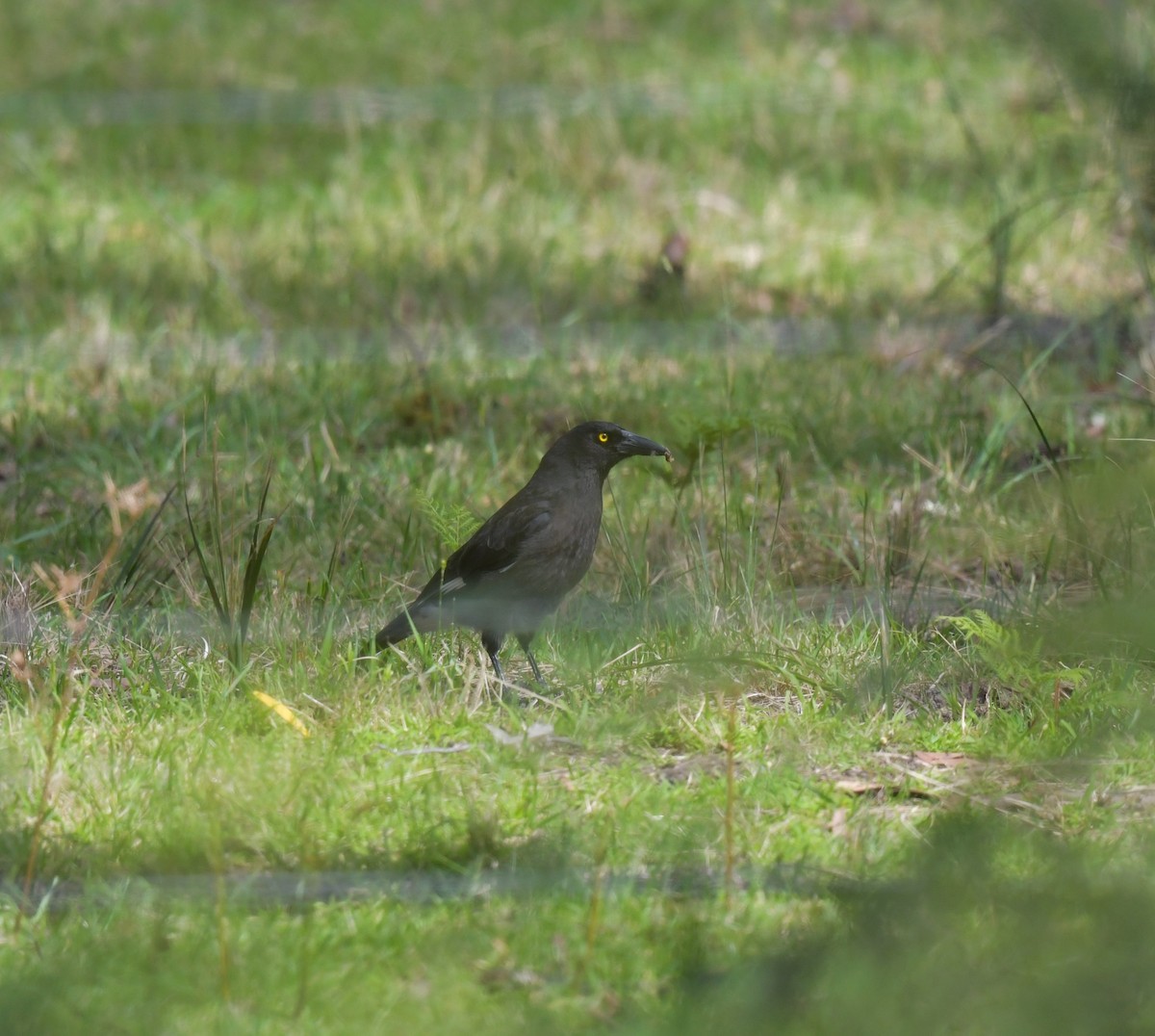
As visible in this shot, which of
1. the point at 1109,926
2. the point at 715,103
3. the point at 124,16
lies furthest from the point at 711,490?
the point at 124,16

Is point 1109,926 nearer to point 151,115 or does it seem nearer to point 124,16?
point 151,115

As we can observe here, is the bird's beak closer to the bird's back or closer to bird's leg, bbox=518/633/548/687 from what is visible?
the bird's back

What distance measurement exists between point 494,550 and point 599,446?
1.51 feet

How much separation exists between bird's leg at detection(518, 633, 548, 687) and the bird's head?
19.7 inches

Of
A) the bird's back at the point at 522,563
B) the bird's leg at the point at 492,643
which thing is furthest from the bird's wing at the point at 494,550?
the bird's leg at the point at 492,643

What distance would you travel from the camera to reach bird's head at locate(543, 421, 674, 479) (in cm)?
437

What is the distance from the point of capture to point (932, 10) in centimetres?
1035

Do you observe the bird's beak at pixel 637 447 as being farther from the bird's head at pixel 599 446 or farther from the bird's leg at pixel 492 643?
the bird's leg at pixel 492 643

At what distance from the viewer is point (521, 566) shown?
410 centimetres

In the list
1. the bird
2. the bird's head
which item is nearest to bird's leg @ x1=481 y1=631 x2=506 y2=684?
the bird

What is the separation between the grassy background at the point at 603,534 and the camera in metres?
2.51

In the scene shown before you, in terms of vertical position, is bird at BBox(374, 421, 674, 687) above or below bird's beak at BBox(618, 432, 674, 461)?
below

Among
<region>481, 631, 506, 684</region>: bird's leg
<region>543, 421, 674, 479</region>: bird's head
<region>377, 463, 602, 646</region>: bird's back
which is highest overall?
<region>543, 421, 674, 479</region>: bird's head

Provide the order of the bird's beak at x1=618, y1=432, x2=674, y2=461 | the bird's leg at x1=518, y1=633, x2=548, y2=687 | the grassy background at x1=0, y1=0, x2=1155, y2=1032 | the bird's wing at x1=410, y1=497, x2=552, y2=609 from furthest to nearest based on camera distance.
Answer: the bird's beak at x1=618, y1=432, x2=674, y2=461, the bird's wing at x1=410, y1=497, x2=552, y2=609, the bird's leg at x1=518, y1=633, x2=548, y2=687, the grassy background at x1=0, y1=0, x2=1155, y2=1032
